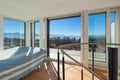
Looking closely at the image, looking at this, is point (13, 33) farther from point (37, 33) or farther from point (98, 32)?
point (98, 32)

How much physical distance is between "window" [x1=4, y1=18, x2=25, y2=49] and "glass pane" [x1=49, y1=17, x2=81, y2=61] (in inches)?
57.1

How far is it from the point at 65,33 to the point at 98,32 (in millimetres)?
1472

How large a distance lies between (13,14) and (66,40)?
2321 mm

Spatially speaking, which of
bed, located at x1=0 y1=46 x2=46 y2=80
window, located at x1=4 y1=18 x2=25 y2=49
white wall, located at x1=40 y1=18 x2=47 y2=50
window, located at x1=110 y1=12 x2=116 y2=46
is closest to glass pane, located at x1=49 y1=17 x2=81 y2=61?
white wall, located at x1=40 y1=18 x2=47 y2=50

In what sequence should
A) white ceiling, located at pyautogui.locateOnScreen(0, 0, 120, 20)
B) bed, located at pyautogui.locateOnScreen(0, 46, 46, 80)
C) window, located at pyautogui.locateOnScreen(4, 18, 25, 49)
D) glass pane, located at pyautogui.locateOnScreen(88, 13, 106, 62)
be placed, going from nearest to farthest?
bed, located at pyautogui.locateOnScreen(0, 46, 46, 80) < white ceiling, located at pyautogui.locateOnScreen(0, 0, 120, 20) < glass pane, located at pyautogui.locateOnScreen(88, 13, 106, 62) < window, located at pyautogui.locateOnScreen(4, 18, 25, 49)

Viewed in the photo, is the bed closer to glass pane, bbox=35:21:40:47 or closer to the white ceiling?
the white ceiling

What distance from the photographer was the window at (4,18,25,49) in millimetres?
4203

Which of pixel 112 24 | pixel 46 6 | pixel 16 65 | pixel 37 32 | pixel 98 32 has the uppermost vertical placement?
pixel 46 6

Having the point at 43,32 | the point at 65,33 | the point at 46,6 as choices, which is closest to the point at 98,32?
the point at 65,33

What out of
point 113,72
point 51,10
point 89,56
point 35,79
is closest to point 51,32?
point 51,10

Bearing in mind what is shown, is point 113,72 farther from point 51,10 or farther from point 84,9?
point 51,10

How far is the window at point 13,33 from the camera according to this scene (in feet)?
13.8

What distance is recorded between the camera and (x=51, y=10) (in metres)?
3.81

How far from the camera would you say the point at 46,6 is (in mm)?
3824
